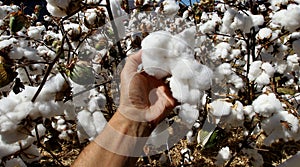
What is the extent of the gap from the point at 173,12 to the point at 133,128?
3.23 ft

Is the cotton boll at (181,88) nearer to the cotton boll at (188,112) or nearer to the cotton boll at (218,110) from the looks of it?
the cotton boll at (188,112)

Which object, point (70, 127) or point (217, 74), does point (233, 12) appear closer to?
point (217, 74)

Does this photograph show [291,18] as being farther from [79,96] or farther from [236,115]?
[79,96]

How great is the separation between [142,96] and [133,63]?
0.10 metres

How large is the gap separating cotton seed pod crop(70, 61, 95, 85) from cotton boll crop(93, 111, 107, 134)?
Result: 0.15m

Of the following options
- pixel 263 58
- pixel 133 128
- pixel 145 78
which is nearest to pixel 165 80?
pixel 145 78

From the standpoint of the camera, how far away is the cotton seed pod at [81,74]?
4.24ft

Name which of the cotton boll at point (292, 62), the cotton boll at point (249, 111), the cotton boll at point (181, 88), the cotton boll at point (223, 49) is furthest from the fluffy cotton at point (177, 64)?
the cotton boll at point (292, 62)

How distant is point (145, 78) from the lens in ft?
3.61

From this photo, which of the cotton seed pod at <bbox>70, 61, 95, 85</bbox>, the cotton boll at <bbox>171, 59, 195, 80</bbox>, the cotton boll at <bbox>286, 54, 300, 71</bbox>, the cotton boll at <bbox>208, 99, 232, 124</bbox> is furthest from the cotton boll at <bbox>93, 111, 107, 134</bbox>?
the cotton boll at <bbox>286, 54, 300, 71</bbox>

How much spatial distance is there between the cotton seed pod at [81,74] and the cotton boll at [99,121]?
15cm

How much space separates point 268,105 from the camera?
130 cm

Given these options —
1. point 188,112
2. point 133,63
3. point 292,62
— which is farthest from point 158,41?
point 292,62

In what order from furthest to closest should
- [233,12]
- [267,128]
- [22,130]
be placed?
1. [233,12]
2. [267,128]
3. [22,130]
